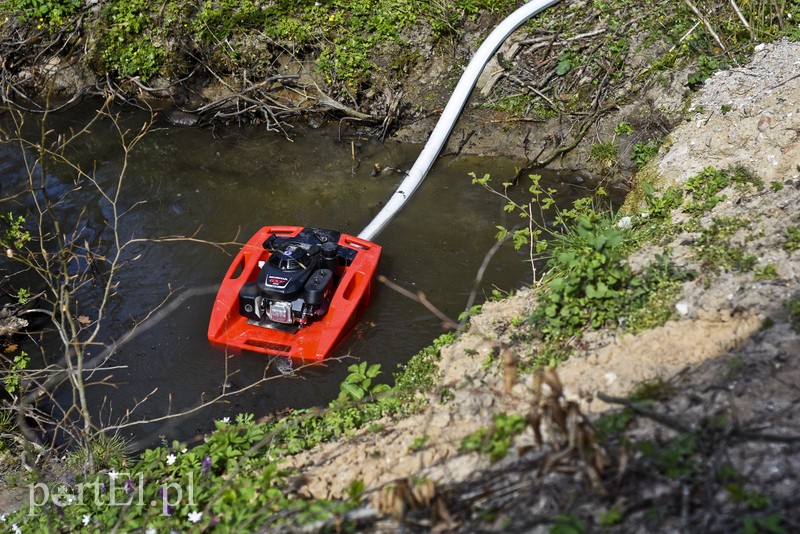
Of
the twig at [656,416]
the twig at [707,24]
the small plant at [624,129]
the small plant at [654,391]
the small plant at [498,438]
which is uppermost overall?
the twig at [707,24]

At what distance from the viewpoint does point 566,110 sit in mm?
8508

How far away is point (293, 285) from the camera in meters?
5.86

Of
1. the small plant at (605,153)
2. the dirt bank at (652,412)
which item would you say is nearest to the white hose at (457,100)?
the small plant at (605,153)

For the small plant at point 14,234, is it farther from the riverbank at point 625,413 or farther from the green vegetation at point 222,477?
the riverbank at point 625,413

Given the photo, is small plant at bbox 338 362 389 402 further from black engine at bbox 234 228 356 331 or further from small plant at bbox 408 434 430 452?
black engine at bbox 234 228 356 331

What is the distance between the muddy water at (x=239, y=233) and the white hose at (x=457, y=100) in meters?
0.20

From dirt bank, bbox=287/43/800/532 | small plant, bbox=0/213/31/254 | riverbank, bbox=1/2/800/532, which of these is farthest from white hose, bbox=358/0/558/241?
small plant, bbox=0/213/31/254

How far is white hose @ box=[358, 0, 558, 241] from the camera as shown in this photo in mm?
7887

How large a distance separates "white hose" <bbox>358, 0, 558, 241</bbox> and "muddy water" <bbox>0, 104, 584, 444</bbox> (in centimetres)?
20

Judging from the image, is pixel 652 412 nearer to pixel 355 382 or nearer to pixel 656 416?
pixel 656 416

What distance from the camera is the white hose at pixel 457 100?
7.89 meters

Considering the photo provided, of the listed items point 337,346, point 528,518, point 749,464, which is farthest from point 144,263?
point 749,464

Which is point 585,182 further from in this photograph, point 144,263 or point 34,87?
point 34,87

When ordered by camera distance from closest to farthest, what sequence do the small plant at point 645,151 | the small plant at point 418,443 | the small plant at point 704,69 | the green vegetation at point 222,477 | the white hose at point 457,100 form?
the green vegetation at point 222,477
the small plant at point 418,443
the small plant at point 645,151
the small plant at point 704,69
the white hose at point 457,100
